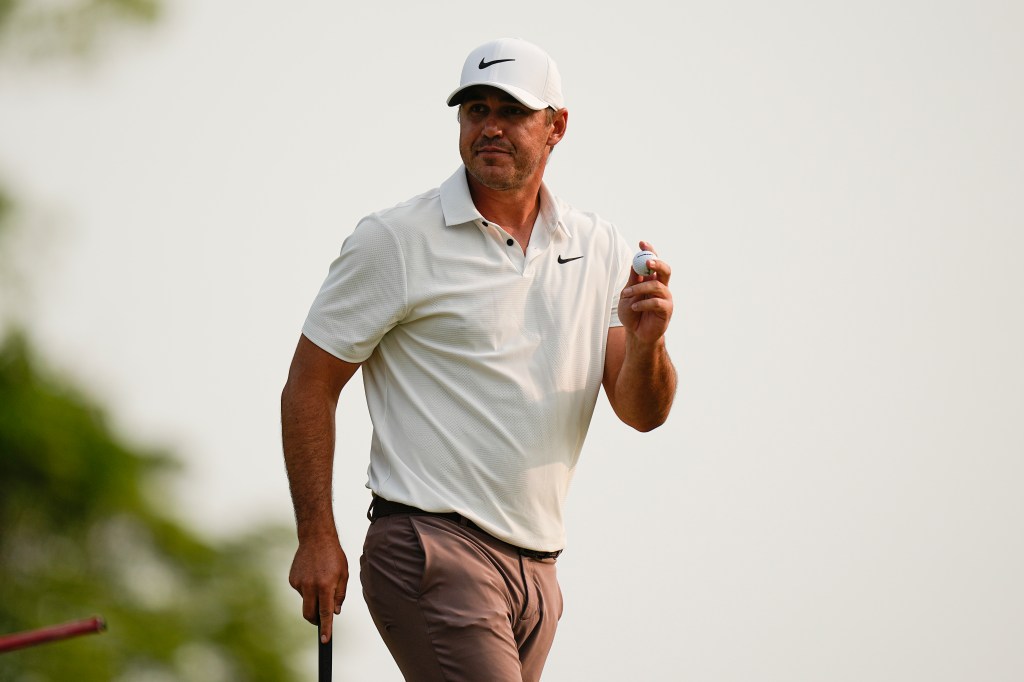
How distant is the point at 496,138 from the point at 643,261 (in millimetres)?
478

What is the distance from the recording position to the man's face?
12.3 feet

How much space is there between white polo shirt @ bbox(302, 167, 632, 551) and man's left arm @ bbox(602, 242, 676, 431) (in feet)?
0.38

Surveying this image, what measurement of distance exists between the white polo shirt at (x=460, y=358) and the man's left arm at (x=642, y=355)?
4.6 inches

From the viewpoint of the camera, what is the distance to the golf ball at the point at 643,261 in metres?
3.57

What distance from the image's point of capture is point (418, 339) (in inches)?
144

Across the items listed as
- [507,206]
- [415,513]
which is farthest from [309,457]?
[507,206]

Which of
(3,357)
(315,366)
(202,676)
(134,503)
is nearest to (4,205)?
(3,357)

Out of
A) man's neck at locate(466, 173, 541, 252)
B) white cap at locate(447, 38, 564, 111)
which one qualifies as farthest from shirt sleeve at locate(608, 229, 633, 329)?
white cap at locate(447, 38, 564, 111)

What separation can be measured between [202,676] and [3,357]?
231 cm

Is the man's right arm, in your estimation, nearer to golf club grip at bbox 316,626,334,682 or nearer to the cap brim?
golf club grip at bbox 316,626,334,682

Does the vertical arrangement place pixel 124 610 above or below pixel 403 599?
below

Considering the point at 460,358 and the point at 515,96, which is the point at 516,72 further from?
the point at 460,358

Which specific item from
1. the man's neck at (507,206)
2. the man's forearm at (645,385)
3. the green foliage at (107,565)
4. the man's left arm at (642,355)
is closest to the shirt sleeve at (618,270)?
the man's left arm at (642,355)

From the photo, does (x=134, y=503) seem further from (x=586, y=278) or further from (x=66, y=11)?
(x=586, y=278)
